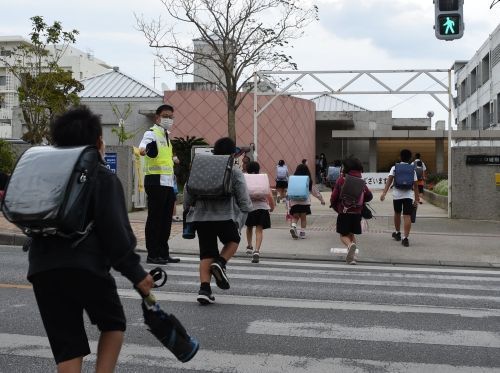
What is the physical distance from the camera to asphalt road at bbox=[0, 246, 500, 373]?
4.59 m

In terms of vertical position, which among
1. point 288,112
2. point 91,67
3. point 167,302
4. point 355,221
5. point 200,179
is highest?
point 91,67

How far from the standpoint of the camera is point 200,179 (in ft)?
21.3

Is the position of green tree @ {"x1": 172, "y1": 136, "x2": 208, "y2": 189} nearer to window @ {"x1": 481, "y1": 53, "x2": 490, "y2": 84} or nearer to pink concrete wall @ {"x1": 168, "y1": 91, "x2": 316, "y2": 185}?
pink concrete wall @ {"x1": 168, "y1": 91, "x2": 316, "y2": 185}

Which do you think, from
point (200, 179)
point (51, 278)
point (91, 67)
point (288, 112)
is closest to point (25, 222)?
point (51, 278)

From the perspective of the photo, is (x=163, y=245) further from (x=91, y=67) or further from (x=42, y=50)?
(x=91, y=67)

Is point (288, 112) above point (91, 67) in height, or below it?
below

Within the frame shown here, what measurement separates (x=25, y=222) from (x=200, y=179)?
12.0 feet

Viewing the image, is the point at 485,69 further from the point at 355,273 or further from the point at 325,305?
the point at 325,305

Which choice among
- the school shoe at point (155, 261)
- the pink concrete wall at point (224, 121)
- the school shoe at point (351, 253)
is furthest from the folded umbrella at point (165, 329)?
the pink concrete wall at point (224, 121)

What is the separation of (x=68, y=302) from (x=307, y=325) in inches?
123

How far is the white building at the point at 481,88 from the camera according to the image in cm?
4153

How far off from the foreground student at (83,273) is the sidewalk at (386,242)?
25.9 feet

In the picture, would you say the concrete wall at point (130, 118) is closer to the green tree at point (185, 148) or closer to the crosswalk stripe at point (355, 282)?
the green tree at point (185, 148)

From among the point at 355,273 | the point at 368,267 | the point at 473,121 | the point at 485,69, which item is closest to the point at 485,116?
the point at 485,69
